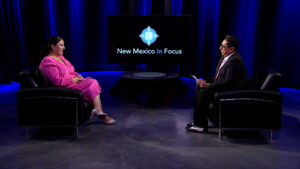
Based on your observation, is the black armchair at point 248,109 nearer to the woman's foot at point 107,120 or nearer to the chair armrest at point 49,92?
the woman's foot at point 107,120

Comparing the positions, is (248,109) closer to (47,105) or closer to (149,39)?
(47,105)

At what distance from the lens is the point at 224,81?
394 cm

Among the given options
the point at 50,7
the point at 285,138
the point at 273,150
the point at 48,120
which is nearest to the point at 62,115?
the point at 48,120

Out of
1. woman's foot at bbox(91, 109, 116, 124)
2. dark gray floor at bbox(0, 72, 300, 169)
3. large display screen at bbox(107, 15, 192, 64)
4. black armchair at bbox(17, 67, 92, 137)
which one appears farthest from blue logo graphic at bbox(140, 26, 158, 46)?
black armchair at bbox(17, 67, 92, 137)

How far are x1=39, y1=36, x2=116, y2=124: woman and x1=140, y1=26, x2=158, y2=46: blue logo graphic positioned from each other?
5.92ft

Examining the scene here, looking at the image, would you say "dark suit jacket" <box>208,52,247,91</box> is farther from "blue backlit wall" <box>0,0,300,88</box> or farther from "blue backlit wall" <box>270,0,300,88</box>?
"blue backlit wall" <box>270,0,300,88</box>

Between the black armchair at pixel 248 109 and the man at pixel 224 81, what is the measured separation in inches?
9.9

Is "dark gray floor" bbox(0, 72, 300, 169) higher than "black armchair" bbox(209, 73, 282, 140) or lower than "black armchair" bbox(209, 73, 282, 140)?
lower

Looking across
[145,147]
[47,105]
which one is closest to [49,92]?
[47,105]

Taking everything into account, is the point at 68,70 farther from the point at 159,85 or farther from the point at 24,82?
the point at 159,85

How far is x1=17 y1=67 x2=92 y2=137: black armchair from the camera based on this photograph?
373 centimetres

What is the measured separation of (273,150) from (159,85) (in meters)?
2.26

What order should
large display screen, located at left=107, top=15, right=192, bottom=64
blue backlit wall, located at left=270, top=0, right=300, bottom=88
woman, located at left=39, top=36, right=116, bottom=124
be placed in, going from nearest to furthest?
woman, located at left=39, top=36, right=116, bottom=124
large display screen, located at left=107, top=15, right=192, bottom=64
blue backlit wall, located at left=270, top=0, right=300, bottom=88

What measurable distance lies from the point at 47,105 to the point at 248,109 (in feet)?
7.64
